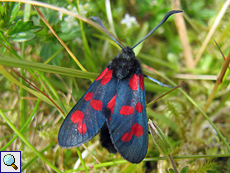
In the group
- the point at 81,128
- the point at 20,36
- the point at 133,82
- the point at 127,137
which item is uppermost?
the point at 20,36

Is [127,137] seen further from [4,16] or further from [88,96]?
[4,16]

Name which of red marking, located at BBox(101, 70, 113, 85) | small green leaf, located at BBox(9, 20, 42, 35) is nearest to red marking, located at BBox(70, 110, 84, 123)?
red marking, located at BBox(101, 70, 113, 85)

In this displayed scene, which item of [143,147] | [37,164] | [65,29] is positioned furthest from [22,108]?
[143,147]

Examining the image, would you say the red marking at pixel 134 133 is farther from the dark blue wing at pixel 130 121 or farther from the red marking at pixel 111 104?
the red marking at pixel 111 104

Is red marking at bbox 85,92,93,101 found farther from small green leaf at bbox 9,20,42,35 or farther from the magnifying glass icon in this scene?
the magnifying glass icon


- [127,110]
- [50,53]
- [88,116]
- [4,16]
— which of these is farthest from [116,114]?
[4,16]

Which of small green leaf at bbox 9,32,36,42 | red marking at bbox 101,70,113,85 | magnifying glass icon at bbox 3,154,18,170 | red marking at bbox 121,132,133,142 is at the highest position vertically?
small green leaf at bbox 9,32,36,42

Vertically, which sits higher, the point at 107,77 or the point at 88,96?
the point at 107,77
